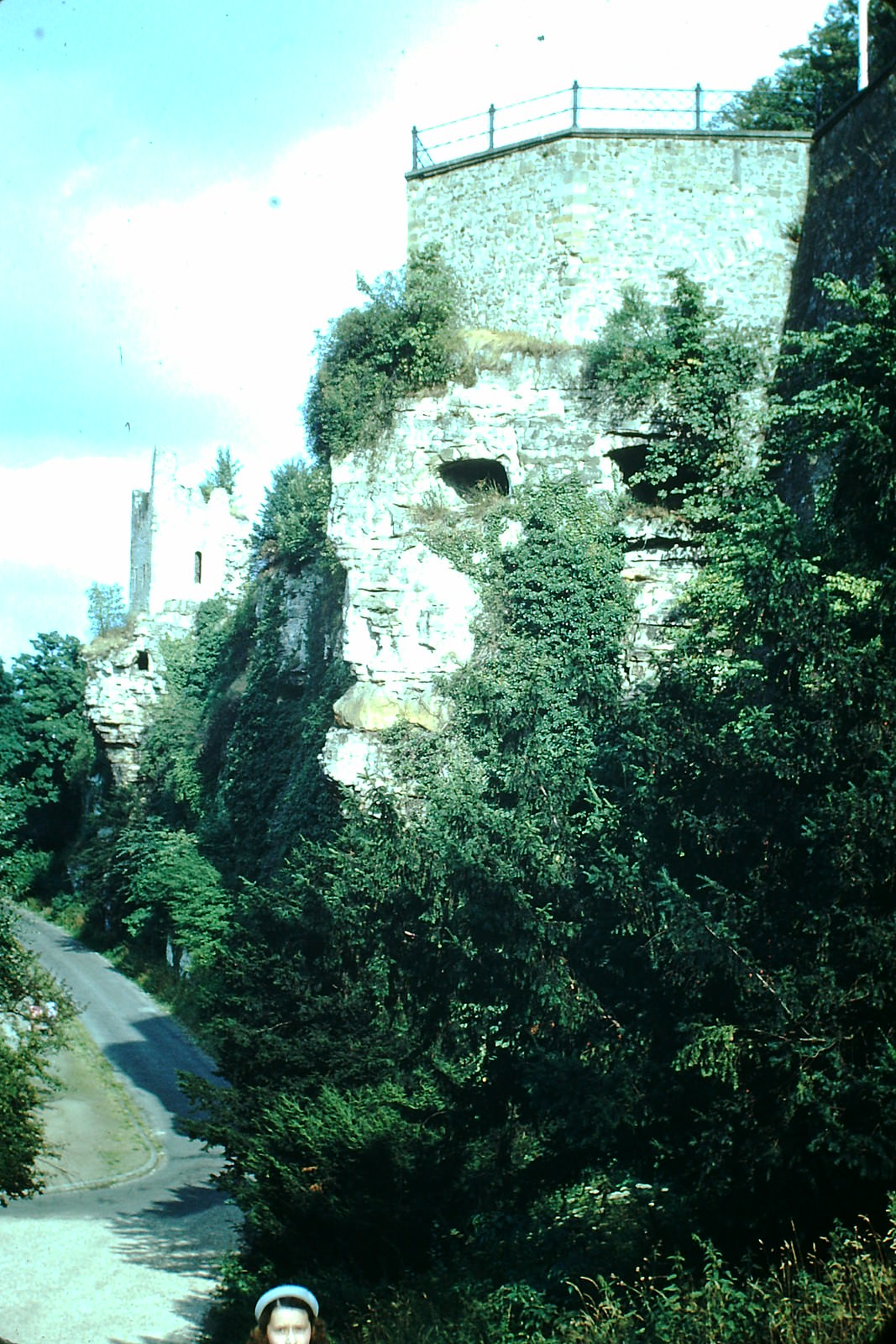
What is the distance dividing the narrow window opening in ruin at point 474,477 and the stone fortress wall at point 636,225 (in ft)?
8.03

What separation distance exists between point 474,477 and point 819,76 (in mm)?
10474

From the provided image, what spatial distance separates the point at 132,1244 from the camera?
53.8 ft

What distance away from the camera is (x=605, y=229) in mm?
20500

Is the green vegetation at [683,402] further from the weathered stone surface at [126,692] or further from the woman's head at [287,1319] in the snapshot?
the weathered stone surface at [126,692]

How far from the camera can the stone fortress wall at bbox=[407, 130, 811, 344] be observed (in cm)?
2039

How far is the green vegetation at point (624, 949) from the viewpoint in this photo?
28.4ft

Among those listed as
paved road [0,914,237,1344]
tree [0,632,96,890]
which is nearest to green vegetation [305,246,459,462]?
paved road [0,914,237,1344]

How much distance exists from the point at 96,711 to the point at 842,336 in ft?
86.6

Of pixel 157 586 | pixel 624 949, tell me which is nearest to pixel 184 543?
pixel 157 586

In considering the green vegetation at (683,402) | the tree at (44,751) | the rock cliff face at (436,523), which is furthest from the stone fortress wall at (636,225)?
the tree at (44,751)

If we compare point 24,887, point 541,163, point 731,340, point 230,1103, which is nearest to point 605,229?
point 541,163

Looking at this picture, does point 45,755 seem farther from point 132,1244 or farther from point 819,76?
point 819,76

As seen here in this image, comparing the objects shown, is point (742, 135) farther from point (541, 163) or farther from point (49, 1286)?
point (49, 1286)

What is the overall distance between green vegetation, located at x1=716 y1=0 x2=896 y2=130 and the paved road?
59.7ft
